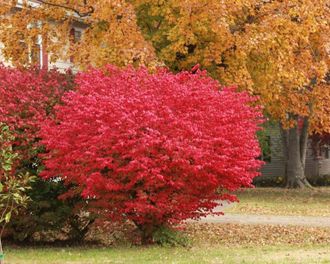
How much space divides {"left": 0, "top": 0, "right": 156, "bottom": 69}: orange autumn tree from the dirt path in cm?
470

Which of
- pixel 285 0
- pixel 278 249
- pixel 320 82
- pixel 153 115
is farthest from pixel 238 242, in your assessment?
pixel 320 82

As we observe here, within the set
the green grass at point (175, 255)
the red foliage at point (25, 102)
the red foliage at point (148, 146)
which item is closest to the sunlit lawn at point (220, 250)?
the green grass at point (175, 255)

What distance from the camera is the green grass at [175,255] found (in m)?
13.9

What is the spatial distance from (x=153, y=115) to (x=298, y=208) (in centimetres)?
1307

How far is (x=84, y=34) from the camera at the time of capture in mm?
25281

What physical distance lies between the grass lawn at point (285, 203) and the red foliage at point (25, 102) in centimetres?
1016

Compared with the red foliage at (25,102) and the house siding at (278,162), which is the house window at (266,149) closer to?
the house siding at (278,162)

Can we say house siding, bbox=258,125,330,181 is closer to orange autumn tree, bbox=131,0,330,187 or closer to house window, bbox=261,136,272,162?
house window, bbox=261,136,272,162

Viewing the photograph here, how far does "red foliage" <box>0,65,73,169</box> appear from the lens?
16297 mm

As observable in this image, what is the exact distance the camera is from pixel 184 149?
1486 centimetres

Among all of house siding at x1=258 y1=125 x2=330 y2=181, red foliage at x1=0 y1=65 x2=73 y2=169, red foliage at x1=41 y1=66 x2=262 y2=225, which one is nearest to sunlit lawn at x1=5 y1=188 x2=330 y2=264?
red foliage at x1=41 y1=66 x2=262 y2=225

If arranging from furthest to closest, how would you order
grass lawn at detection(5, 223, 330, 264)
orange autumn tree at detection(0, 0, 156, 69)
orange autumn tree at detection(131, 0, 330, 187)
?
orange autumn tree at detection(131, 0, 330, 187)
orange autumn tree at detection(0, 0, 156, 69)
grass lawn at detection(5, 223, 330, 264)

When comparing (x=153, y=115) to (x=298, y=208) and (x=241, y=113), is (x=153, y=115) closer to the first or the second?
(x=241, y=113)

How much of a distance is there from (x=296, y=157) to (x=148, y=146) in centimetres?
2385
